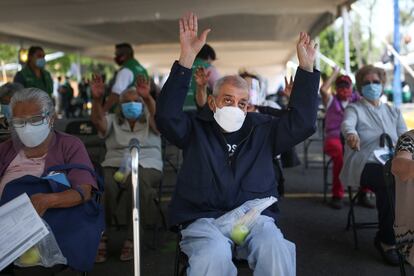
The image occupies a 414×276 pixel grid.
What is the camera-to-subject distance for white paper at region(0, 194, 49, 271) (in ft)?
6.93

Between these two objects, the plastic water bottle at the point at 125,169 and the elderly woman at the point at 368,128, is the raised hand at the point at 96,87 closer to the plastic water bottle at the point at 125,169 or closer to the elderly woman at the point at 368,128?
the plastic water bottle at the point at 125,169

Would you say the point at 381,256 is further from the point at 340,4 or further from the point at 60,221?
the point at 340,4

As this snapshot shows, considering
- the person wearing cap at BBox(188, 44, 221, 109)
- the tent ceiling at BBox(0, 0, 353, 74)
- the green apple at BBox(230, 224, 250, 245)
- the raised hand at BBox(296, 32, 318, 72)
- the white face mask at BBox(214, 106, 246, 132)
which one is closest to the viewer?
the green apple at BBox(230, 224, 250, 245)

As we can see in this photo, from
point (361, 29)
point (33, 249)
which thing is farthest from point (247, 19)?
point (361, 29)

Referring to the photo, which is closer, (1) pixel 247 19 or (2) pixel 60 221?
(2) pixel 60 221

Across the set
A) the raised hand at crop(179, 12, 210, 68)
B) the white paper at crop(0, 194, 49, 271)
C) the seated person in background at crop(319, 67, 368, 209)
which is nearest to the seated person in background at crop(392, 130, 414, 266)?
the raised hand at crop(179, 12, 210, 68)

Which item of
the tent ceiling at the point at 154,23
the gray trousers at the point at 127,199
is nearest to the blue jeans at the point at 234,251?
the gray trousers at the point at 127,199

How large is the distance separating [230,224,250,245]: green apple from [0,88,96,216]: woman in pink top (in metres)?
0.79

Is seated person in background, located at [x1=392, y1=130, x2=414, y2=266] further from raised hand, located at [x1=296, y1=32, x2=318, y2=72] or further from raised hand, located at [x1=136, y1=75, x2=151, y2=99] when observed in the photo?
raised hand, located at [x1=136, y1=75, x2=151, y2=99]

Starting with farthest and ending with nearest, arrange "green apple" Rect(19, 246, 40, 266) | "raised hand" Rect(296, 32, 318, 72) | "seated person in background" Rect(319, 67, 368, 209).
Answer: "seated person in background" Rect(319, 67, 368, 209), "raised hand" Rect(296, 32, 318, 72), "green apple" Rect(19, 246, 40, 266)

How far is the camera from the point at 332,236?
423 cm

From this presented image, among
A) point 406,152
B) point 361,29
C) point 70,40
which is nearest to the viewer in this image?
point 406,152

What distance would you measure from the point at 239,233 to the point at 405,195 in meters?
0.87

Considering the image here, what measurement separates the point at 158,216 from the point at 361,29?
27.8 metres
